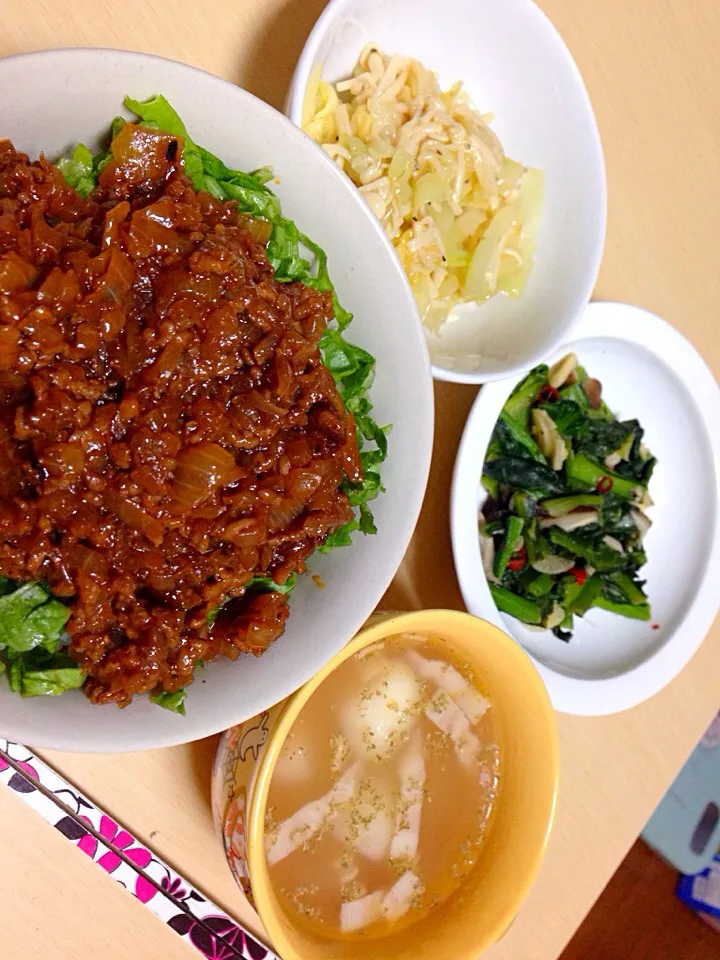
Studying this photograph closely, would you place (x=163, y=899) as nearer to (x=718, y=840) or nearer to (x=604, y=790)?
(x=604, y=790)

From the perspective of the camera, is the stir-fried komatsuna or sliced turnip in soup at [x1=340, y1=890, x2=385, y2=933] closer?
sliced turnip in soup at [x1=340, y1=890, x2=385, y2=933]

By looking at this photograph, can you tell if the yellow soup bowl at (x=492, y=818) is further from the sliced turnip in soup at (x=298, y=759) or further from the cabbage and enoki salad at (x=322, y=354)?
the cabbage and enoki salad at (x=322, y=354)

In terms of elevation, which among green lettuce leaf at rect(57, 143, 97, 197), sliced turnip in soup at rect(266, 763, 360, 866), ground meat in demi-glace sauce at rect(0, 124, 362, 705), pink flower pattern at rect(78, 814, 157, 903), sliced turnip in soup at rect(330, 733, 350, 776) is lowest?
pink flower pattern at rect(78, 814, 157, 903)

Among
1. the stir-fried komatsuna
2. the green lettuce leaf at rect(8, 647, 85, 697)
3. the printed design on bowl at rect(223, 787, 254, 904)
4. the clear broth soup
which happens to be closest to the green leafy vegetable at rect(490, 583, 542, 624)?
the stir-fried komatsuna

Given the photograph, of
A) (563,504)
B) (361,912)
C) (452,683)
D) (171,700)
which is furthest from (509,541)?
(171,700)

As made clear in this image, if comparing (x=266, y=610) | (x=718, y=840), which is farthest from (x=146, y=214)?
(x=718, y=840)

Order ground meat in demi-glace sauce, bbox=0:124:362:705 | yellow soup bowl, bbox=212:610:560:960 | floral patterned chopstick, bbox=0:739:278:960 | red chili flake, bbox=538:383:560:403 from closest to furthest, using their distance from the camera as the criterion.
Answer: ground meat in demi-glace sauce, bbox=0:124:362:705, yellow soup bowl, bbox=212:610:560:960, floral patterned chopstick, bbox=0:739:278:960, red chili flake, bbox=538:383:560:403

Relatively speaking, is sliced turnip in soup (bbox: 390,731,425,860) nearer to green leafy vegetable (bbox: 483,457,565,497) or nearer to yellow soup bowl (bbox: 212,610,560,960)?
yellow soup bowl (bbox: 212,610,560,960)
